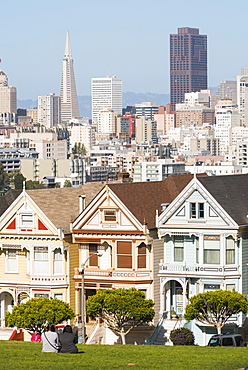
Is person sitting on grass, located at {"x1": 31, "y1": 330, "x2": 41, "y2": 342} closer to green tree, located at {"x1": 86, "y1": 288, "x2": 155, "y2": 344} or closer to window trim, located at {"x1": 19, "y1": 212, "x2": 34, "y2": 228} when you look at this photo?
green tree, located at {"x1": 86, "y1": 288, "x2": 155, "y2": 344}

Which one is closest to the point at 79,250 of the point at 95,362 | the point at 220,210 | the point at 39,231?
the point at 39,231

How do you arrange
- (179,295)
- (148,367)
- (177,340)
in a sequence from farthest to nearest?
1. (179,295)
2. (177,340)
3. (148,367)

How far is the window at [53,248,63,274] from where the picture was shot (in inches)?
1966

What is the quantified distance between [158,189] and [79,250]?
427cm

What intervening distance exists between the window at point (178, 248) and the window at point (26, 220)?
6.18 metres

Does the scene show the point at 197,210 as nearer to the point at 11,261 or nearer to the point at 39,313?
the point at 39,313

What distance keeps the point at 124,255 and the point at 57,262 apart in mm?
2992

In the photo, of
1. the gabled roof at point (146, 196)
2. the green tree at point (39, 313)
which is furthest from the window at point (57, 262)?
the gabled roof at point (146, 196)

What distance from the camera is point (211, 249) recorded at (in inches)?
1857

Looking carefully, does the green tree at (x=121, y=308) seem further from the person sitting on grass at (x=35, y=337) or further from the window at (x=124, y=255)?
the person sitting on grass at (x=35, y=337)

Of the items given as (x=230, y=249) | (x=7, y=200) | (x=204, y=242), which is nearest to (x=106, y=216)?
(x=204, y=242)

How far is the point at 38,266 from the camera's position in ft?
165

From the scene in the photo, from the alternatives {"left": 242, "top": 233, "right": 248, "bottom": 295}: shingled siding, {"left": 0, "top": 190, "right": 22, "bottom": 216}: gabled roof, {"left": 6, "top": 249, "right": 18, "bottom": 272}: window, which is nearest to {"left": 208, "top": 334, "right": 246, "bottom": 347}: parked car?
{"left": 242, "top": 233, "right": 248, "bottom": 295}: shingled siding

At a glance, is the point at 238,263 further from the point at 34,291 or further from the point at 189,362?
the point at 189,362
